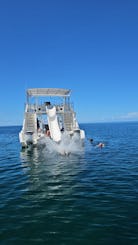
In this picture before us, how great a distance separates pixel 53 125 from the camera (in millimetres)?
38188

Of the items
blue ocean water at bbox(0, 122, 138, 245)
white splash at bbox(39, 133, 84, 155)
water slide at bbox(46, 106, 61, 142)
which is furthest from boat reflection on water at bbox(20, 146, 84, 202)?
water slide at bbox(46, 106, 61, 142)

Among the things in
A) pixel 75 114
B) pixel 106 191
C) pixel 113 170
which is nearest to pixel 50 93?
pixel 75 114

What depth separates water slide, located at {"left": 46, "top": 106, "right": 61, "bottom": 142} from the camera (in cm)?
3625

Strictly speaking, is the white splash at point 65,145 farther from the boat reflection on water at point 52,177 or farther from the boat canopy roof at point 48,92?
the boat canopy roof at point 48,92

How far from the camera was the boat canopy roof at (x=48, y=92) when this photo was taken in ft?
132

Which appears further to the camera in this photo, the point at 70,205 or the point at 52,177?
the point at 52,177

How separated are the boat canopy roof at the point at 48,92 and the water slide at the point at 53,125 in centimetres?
269

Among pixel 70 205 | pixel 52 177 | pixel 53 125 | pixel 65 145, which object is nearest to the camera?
pixel 70 205

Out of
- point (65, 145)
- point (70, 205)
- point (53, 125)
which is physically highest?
point (53, 125)

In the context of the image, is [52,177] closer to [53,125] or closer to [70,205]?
[70,205]

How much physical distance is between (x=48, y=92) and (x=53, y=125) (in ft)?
21.7

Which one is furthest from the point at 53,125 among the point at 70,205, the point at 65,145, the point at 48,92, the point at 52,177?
the point at 70,205

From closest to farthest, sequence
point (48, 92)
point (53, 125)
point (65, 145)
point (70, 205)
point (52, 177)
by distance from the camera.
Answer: point (70, 205)
point (52, 177)
point (65, 145)
point (53, 125)
point (48, 92)

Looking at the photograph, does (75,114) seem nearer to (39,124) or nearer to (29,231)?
(39,124)
